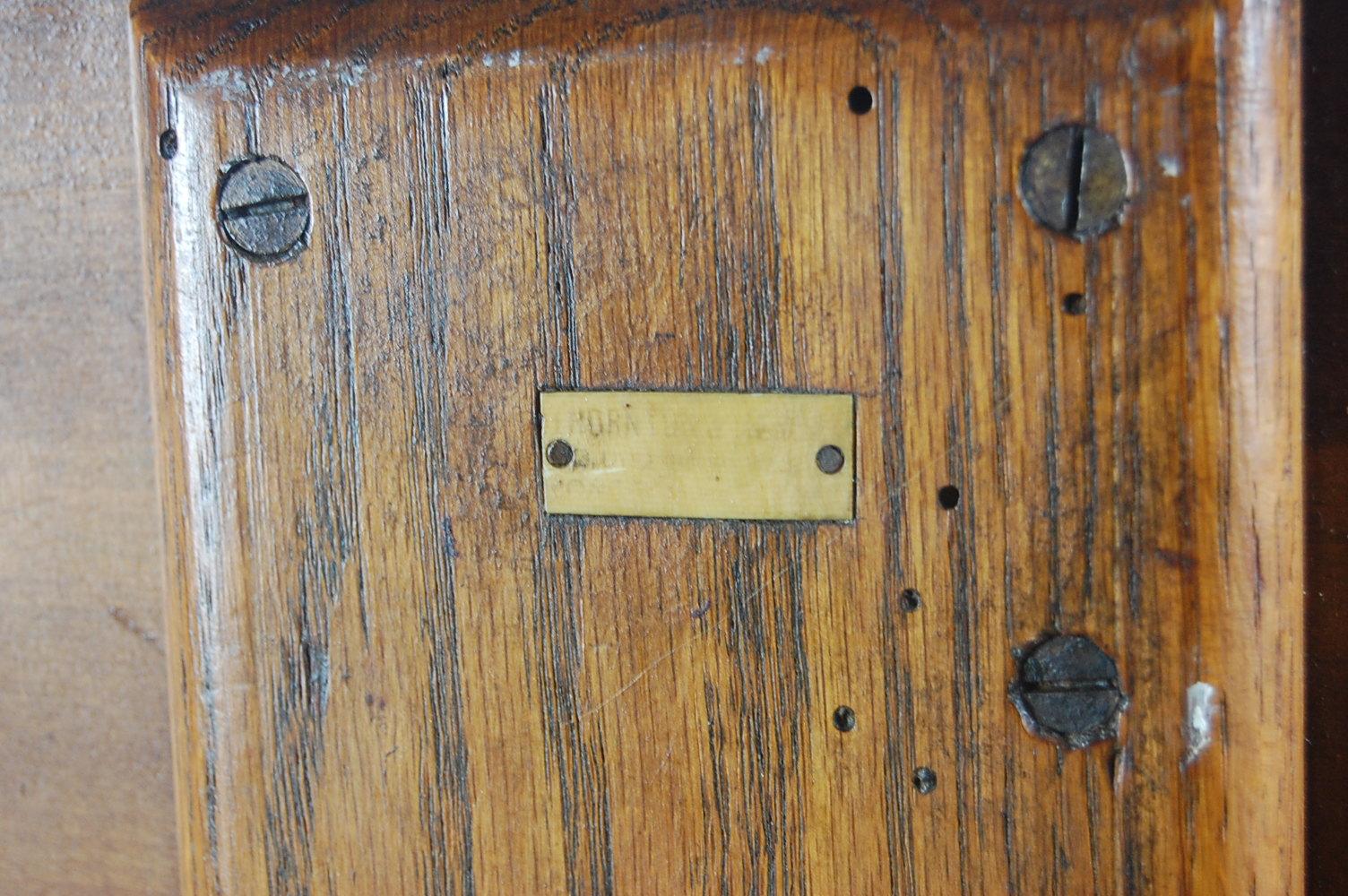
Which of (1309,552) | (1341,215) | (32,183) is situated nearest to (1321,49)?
(1341,215)

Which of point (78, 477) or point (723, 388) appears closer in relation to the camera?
point (723, 388)

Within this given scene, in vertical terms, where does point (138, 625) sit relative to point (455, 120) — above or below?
below

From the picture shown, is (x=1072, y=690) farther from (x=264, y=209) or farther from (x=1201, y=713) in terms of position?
(x=264, y=209)

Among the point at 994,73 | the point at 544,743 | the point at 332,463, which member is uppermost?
the point at 994,73

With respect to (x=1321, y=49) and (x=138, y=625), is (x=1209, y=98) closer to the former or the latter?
(x=1321, y=49)

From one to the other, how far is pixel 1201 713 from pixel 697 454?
177 mm

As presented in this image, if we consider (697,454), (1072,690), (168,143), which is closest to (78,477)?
(168,143)

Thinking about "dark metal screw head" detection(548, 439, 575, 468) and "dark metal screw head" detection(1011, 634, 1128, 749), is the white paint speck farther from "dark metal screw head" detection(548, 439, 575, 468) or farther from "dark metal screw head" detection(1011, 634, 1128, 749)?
"dark metal screw head" detection(548, 439, 575, 468)

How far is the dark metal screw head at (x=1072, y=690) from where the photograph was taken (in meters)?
0.33

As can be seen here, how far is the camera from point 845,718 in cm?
35

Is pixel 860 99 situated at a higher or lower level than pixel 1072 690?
higher

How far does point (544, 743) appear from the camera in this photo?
376 millimetres

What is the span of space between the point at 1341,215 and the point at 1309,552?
0.40 feet

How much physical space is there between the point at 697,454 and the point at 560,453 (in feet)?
0.16
